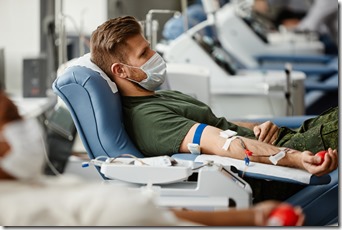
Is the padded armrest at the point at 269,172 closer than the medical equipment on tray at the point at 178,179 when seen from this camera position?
No

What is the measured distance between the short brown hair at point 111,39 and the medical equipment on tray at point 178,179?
0.35 m

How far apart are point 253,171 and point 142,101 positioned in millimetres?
428

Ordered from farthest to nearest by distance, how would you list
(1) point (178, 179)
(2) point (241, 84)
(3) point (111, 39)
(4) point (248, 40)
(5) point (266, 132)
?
(4) point (248, 40)
(2) point (241, 84)
(5) point (266, 132)
(3) point (111, 39)
(1) point (178, 179)

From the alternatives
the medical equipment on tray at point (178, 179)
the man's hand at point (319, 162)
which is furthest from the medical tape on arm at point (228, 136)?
the man's hand at point (319, 162)

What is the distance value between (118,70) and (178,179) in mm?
459

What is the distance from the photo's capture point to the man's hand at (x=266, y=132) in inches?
126

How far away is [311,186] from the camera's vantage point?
3.09m

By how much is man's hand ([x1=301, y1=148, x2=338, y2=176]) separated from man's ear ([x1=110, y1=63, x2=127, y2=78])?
60 centimetres

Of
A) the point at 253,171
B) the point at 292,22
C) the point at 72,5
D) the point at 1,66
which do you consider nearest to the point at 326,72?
the point at 72,5

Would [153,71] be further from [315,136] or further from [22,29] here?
[22,29]

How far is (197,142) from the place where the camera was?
3.02 meters

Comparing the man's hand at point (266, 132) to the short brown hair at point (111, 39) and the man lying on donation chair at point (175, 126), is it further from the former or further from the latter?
the short brown hair at point (111, 39)

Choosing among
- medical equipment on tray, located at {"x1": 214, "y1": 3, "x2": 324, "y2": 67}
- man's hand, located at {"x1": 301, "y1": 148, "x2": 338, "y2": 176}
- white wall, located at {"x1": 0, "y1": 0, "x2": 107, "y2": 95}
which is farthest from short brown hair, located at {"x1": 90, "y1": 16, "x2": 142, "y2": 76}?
medical equipment on tray, located at {"x1": 214, "y1": 3, "x2": 324, "y2": 67}

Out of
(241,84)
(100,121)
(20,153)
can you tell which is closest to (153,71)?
(100,121)
